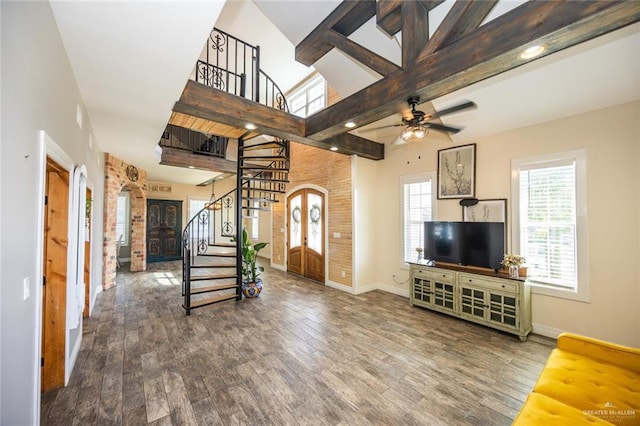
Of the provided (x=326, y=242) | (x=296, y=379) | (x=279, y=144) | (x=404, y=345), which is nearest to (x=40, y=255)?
(x=296, y=379)

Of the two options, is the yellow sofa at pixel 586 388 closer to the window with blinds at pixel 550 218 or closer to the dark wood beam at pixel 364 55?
the window with blinds at pixel 550 218

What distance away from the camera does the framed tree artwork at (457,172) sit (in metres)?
4.22

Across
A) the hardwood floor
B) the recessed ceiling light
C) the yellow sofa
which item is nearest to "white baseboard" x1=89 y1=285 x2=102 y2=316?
the hardwood floor

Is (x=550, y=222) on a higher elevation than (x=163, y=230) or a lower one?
higher

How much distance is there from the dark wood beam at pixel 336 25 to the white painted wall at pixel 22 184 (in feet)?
8.15

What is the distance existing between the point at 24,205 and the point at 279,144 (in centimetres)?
397

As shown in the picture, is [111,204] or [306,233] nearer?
[111,204]

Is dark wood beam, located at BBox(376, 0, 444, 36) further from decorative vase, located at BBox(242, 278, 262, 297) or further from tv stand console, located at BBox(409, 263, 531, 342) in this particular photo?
decorative vase, located at BBox(242, 278, 262, 297)

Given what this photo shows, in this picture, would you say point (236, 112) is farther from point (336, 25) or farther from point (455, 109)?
point (455, 109)

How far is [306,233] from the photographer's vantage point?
6707mm

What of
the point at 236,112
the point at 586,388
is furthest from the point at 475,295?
the point at 236,112

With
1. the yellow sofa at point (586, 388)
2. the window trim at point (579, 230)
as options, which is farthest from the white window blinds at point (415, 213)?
the yellow sofa at point (586, 388)

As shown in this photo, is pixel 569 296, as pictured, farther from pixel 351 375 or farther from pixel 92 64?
pixel 92 64

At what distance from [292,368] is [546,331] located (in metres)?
3.51
